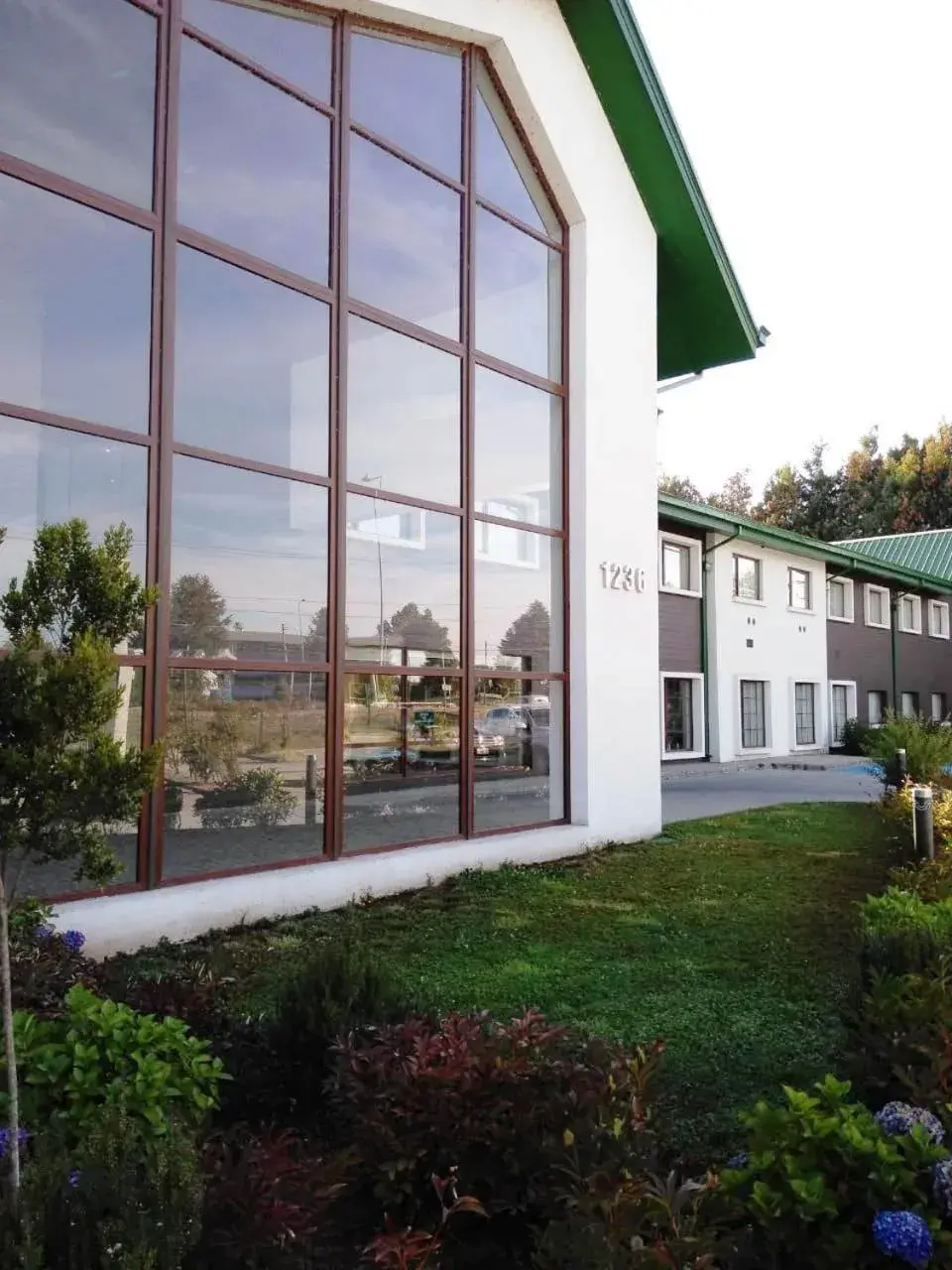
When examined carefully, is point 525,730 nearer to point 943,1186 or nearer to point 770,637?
point 943,1186

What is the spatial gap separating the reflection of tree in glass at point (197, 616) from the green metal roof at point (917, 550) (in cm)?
3007

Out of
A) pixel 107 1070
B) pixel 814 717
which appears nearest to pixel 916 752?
pixel 107 1070

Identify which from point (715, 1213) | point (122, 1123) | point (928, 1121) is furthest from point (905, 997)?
point (122, 1123)

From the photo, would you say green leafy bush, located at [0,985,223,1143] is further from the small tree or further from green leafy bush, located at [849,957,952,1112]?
green leafy bush, located at [849,957,952,1112]

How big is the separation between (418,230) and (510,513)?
2.66 meters

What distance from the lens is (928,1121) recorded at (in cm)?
264

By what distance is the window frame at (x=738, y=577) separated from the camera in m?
22.5

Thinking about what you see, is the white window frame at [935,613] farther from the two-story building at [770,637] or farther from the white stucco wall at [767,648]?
the white stucco wall at [767,648]

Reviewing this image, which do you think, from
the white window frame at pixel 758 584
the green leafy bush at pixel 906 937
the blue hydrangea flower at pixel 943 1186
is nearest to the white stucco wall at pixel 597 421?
the green leafy bush at pixel 906 937

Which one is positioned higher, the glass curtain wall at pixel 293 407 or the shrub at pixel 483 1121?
the glass curtain wall at pixel 293 407

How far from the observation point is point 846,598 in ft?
91.0

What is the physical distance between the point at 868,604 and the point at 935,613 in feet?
20.1

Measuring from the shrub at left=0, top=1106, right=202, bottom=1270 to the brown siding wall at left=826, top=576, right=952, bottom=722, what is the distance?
2591 cm

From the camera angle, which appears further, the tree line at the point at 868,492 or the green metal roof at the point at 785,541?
the tree line at the point at 868,492
